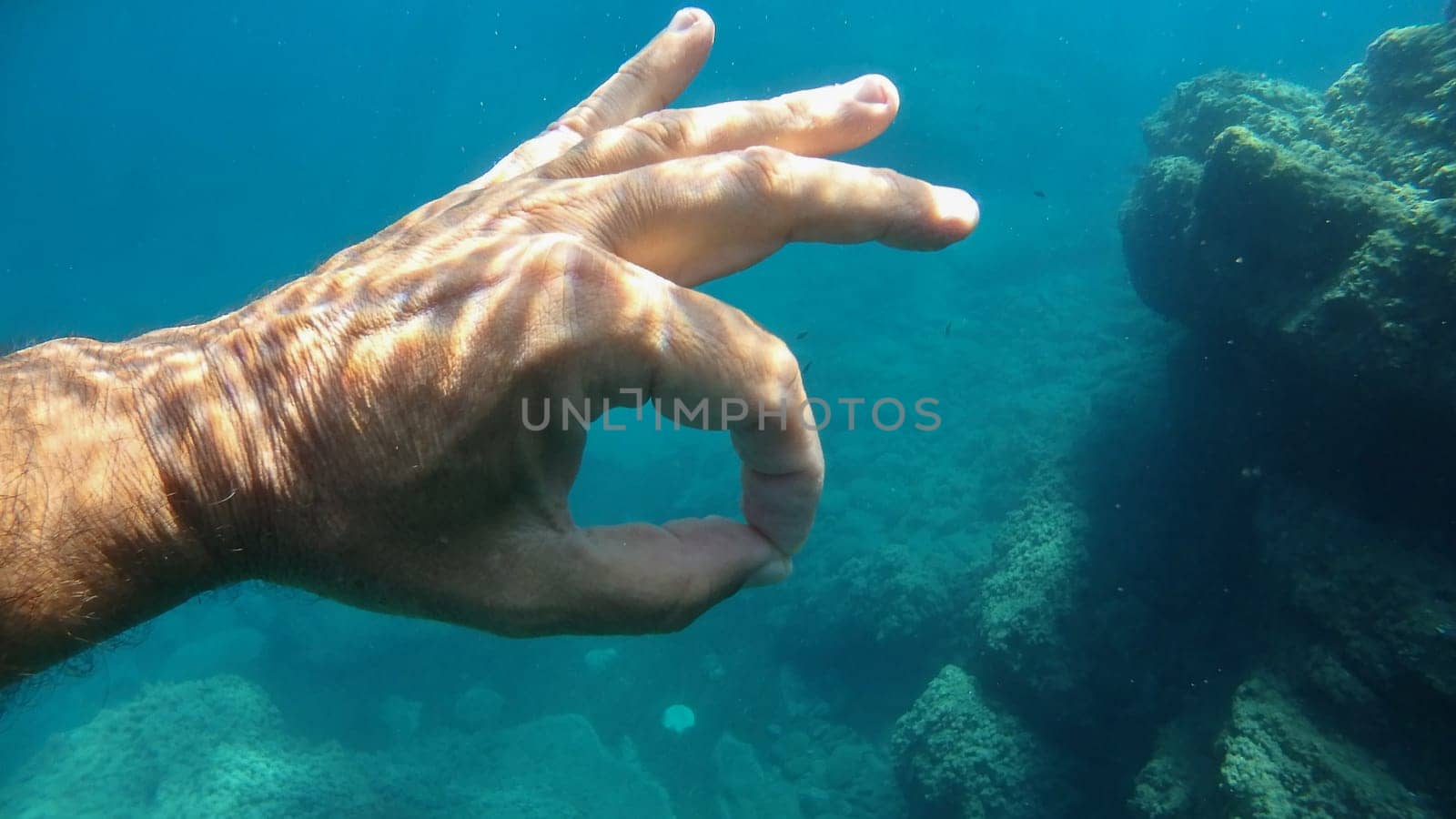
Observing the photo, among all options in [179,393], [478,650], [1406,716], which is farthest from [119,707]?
[1406,716]

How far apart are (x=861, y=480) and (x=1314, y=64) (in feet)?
154

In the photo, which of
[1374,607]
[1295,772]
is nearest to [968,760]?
[1295,772]

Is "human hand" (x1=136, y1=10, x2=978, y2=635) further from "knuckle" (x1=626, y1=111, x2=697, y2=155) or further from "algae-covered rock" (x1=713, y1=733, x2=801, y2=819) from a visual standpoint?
"algae-covered rock" (x1=713, y1=733, x2=801, y2=819)

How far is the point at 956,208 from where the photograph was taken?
5.97ft

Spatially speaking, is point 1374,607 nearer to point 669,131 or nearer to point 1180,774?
point 1180,774

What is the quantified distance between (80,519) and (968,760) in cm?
936

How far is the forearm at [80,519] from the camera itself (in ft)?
3.80

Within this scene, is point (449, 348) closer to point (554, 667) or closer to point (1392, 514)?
point (1392, 514)

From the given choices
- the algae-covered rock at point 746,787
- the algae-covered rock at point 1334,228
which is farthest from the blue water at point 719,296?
the algae-covered rock at point 1334,228

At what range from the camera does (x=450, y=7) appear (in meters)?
60.1

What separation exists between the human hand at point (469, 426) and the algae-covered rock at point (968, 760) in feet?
27.6

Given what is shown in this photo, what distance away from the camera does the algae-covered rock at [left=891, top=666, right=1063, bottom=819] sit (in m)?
8.09

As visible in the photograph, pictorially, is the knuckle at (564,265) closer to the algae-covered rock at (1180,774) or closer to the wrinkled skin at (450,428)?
the wrinkled skin at (450,428)

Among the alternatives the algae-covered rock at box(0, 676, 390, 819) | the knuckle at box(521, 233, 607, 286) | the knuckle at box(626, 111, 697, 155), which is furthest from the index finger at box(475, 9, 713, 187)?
the algae-covered rock at box(0, 676, 390, 819)
